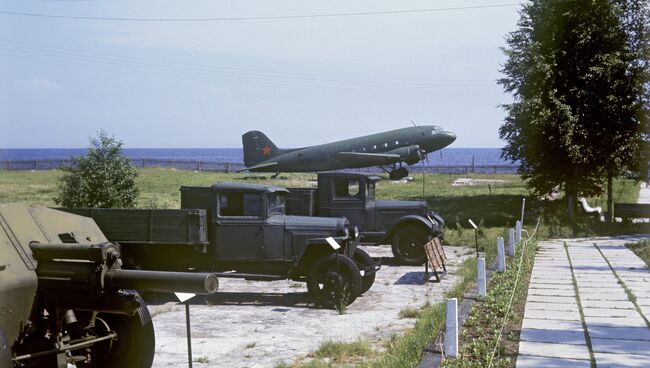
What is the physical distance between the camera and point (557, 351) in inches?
329

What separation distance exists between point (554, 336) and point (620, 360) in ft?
3.71

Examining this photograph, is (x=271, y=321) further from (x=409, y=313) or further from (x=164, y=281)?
(x=164, y=281)

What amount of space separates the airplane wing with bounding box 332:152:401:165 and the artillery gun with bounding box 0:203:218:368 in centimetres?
3037

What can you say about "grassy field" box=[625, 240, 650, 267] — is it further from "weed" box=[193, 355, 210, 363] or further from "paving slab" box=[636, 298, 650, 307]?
"weed" box=[193, 355, 210, 363]

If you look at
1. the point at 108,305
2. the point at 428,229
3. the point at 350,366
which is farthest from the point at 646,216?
the point at 108,305

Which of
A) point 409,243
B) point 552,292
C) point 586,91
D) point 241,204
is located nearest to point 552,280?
point 552,292

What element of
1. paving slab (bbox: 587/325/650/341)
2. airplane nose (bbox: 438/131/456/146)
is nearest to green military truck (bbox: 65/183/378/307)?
paving slab (bbox: 587/325/650/341)

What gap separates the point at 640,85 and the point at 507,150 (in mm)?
5301

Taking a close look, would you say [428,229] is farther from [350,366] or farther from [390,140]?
[390,140]

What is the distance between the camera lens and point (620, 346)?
862 centimetres

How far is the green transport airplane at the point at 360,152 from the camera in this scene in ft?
122

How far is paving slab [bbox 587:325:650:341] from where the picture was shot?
9.08 metres

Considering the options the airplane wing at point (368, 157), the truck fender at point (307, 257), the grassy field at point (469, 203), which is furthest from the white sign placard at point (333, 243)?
the airplane wing at point (368, 157)

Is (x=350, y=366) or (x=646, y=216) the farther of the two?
(x=646, y=216)
